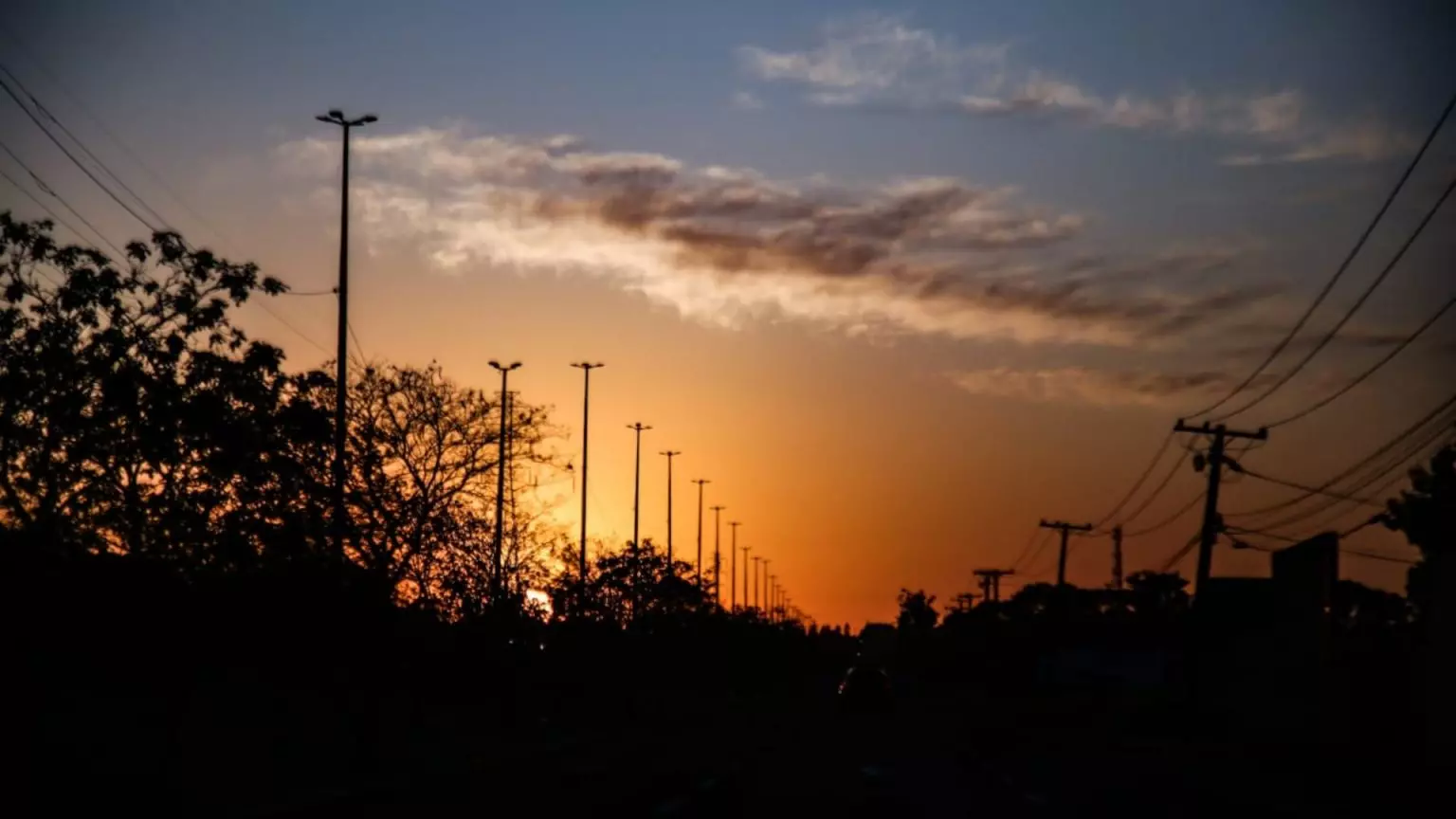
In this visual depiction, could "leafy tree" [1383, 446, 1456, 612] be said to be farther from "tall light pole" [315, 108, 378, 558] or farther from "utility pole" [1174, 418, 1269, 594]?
"tall light pole" [315, 108, 378, 558]

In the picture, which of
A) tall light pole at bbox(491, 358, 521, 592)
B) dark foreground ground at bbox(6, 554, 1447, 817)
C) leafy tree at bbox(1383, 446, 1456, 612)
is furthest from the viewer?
leafy tree at bbox(1383, 446, 1456, 612)

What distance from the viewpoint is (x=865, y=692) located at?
7031 centimetres

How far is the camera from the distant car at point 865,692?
230ft

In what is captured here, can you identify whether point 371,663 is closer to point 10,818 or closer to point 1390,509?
point 10,818

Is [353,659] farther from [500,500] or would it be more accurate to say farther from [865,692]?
[865,692]

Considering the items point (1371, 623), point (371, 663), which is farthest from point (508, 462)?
point (1371, 623)

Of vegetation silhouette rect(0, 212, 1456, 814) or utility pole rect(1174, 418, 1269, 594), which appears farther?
utility pole rect(1174, 418, 1269, 594)

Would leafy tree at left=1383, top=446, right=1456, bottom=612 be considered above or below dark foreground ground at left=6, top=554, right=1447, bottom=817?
above

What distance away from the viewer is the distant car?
70250 mm

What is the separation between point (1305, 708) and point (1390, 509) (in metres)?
33.8

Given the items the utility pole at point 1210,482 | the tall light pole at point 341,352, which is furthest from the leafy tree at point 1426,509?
the tall light pole at point 341,352

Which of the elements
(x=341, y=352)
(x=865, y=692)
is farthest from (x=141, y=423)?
(x=865, y=692)

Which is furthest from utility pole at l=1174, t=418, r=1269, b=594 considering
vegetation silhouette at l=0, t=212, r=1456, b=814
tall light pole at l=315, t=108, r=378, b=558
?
tall light pole at l=315, t=108, r=378, b=558

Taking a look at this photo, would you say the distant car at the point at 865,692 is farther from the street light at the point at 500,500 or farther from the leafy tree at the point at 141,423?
the leafy tree at the point at 141,423
